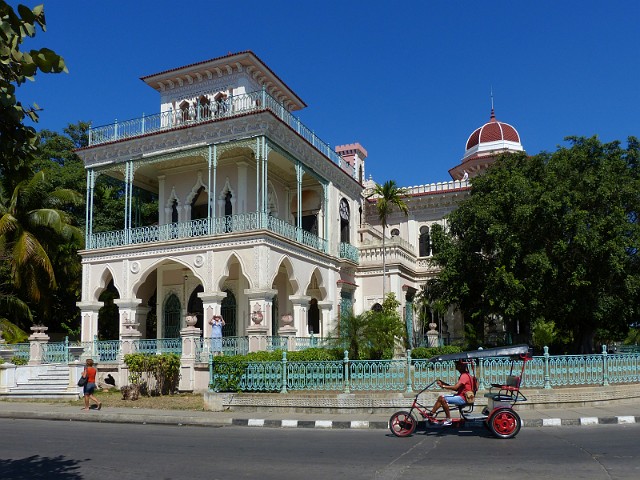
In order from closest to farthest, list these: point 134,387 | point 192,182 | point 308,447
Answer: point 308,447
point 134,387
point 192,182

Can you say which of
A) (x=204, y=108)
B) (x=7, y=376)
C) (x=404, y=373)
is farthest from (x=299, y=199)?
(x=404, y=373)

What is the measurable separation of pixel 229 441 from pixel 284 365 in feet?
12.7

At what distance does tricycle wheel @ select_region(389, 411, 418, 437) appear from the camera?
33.1 feet

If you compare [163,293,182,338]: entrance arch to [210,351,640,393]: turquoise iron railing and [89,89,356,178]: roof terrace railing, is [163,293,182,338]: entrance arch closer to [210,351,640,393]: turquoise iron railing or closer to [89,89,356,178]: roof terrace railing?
[89,89,356,178]: roof terrace railing

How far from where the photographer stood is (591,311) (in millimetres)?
20578

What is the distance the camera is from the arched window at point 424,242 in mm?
32094

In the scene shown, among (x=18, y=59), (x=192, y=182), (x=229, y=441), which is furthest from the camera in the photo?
(x=192, y=182)

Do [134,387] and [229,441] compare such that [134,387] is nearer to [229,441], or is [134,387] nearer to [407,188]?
[229,441]

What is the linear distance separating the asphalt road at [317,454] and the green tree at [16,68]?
4.28m

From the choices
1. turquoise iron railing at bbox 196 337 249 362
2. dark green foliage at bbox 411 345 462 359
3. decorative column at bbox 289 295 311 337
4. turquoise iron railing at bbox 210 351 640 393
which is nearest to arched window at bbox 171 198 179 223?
decorative column at bbox 289 295 311 337

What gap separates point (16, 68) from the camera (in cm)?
421

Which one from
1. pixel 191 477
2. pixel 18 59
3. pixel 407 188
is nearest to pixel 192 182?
pixel 407 188

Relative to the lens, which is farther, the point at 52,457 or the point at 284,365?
the point at 284,365

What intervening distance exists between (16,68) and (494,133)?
3422cm
